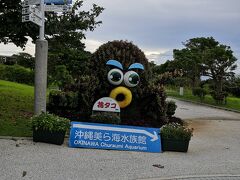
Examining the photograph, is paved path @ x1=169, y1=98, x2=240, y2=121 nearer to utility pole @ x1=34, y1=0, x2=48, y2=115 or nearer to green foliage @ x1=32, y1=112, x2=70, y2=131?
utility pole @ x1=34, y1=0, x2=48, y2=115

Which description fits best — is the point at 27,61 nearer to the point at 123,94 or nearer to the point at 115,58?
the point at 115,58

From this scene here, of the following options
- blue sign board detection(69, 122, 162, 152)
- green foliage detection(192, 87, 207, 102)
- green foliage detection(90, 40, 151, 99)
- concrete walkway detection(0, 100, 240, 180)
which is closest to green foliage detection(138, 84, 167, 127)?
green foliage detection(90, 40, 151, 99)

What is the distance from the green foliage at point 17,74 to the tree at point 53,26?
21.4 m

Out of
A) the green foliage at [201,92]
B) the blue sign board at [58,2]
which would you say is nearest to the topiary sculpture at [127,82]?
the blue sign board at [58,2]

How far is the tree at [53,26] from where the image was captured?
13.1m

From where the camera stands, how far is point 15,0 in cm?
1317

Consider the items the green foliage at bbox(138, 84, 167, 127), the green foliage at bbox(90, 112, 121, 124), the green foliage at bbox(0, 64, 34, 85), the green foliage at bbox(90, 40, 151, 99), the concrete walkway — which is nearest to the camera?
the concrete walkway

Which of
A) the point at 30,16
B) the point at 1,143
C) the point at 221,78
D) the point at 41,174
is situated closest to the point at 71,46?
the point at 30,16

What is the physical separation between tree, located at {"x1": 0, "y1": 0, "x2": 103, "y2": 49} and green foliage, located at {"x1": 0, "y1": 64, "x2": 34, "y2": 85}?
70.3 ft

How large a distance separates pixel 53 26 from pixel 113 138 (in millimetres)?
5571

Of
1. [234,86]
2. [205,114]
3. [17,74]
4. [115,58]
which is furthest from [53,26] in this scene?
[234,86]

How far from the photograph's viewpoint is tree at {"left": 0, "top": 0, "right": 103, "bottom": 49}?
1315 cm

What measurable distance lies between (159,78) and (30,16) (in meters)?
6.04

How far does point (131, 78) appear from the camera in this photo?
13.1m
